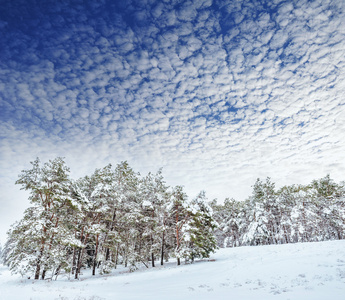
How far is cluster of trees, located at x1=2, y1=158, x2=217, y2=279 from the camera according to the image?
18484mm

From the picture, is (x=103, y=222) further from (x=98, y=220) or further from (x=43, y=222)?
(x=43, y=222)

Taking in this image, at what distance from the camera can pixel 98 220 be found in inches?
963

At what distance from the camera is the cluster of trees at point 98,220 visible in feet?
60.6

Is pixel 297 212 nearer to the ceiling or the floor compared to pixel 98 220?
nearer to the ceiling

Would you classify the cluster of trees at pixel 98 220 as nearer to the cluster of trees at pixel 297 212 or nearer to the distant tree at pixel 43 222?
the distant tree at pixel 43 222

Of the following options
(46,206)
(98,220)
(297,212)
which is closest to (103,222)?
(98,220)

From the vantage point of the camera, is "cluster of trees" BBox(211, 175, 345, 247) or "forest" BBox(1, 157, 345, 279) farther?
"cluster of trees" BBox(211, 175, 345, 247)

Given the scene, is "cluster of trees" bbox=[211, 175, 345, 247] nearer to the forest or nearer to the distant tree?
the forest

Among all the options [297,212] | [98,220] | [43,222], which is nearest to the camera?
[43,222]

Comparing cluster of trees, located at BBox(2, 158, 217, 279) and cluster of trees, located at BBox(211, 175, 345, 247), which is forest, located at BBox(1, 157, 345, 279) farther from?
cluster of trees, located at BBox(211, 175, 345, 247)

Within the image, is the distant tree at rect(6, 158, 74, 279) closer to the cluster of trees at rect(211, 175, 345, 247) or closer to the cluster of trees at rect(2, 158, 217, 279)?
the cluster of trees at rect(2, 158, 217, 279)

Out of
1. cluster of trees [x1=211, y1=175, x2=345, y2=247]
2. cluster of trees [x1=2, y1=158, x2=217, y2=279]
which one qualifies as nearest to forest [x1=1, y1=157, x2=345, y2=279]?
cluster of trees [x1=2, y1=158, x2=217, y2=279]

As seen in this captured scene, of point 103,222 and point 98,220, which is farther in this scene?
point 103,222

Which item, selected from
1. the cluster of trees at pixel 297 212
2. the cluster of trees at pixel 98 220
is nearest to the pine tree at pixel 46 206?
the cluster of trees at pixel 98 220
